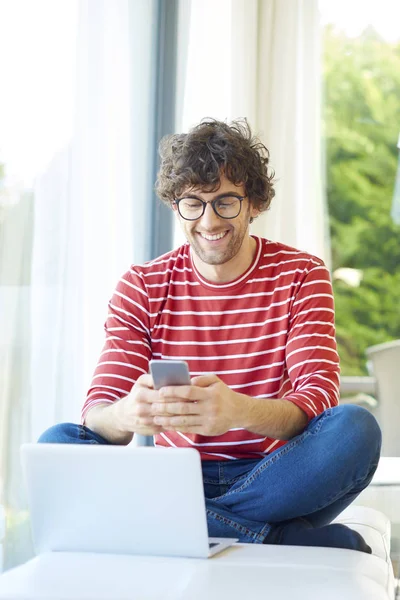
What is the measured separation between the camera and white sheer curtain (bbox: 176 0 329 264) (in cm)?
331

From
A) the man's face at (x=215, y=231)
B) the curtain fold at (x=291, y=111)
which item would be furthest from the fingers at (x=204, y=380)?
the curtain fold at (x=291, y=111)

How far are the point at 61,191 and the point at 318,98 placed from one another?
57.5 inches

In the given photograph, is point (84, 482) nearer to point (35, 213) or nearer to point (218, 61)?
point (35, 213)

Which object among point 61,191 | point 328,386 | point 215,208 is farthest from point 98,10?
point 328,386

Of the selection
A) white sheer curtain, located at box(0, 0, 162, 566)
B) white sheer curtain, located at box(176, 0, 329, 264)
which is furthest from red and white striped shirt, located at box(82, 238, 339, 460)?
white sheer curtain, located at box(176, 0, 329, 264)

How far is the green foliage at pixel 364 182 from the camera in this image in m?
3.93

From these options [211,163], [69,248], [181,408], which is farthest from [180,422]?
[69,248]

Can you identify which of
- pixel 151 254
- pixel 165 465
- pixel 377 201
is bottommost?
pixel 165 465

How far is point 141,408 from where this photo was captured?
1.63m

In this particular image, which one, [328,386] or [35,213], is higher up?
[35,213]

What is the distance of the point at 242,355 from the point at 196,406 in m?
0.45

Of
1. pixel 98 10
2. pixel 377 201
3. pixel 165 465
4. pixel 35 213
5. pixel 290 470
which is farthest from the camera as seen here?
pixel 377 201

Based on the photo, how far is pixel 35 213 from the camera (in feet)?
7.32

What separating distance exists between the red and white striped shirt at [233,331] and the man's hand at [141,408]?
276 mm
